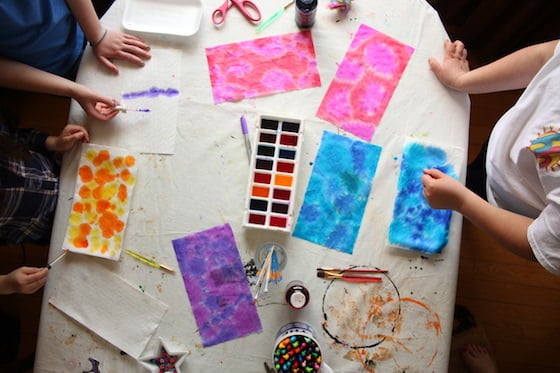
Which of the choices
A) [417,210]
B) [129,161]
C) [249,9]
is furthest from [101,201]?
[417,210]

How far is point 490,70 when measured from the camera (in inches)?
36.4

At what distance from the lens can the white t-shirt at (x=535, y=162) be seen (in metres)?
0.73

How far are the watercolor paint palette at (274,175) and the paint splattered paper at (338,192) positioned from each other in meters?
0.05

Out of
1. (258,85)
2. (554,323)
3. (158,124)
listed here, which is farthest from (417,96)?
(554,323)

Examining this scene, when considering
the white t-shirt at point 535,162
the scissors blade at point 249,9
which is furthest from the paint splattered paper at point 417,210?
the scissors blade at point 249,9

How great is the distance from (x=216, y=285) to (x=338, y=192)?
345 mm

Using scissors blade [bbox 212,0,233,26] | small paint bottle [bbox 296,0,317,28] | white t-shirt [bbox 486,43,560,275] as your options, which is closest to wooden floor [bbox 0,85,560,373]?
white t-shirt [bbox 486,43,560,275]

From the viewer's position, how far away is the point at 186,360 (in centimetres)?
90

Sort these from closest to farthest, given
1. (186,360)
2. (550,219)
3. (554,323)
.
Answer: (550,219)
(186,360)
(554,323)

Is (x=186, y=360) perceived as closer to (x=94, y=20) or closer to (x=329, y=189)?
(x=329, y=189)

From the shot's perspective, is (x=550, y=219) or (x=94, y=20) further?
(x=94, y=20)

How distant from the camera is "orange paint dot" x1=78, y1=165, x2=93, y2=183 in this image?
0.91 meters

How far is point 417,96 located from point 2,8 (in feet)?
2.96

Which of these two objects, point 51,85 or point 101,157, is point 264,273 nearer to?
point 101,157
